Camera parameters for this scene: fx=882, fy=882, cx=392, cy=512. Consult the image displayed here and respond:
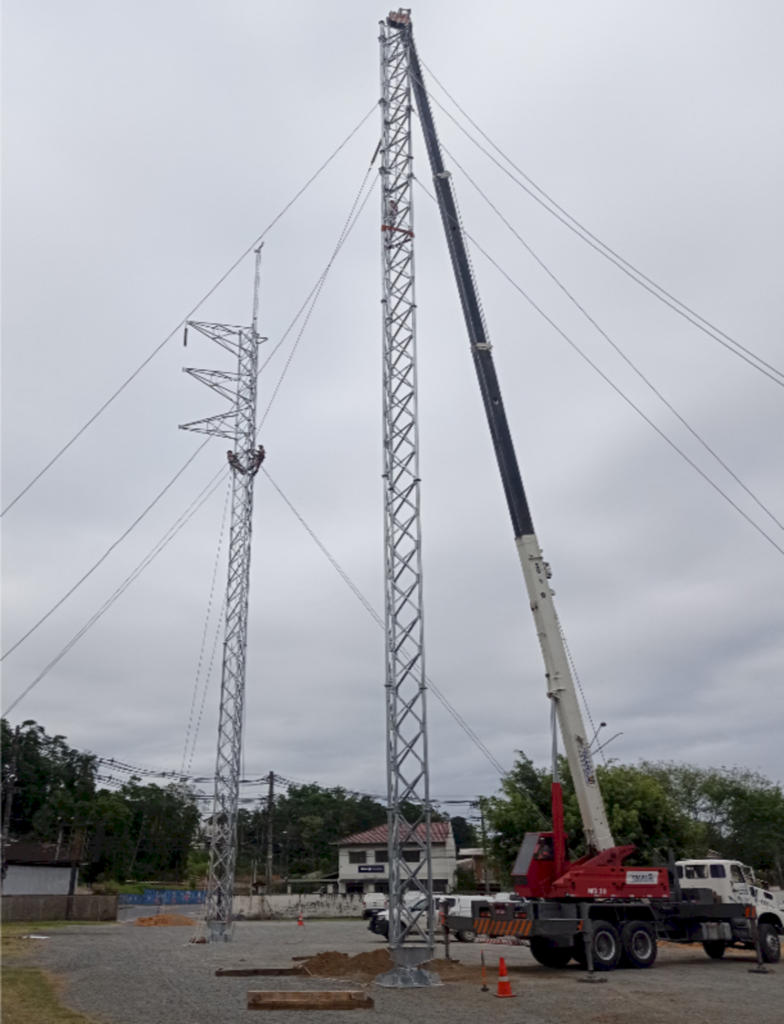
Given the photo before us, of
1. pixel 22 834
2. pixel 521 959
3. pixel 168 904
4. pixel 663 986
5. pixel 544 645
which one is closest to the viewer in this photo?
pixel 663 986

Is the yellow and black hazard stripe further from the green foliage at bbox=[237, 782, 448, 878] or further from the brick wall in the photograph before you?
the green foliage at bbox=[237, 782, 448, 878]

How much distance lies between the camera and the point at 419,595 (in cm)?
1955

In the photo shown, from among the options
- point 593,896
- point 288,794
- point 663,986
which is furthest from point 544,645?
point 288,794

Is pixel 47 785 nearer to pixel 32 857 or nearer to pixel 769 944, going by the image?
pixel 32 857

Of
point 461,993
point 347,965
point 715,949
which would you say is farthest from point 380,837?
point 461,993

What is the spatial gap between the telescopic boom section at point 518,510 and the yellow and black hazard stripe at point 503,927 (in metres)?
2.74

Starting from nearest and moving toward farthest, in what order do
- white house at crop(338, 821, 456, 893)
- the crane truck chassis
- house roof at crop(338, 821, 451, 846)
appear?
the crane truck chassis, white house at crop(338, 821, 456, 893), house roof at crop(338, 821, 451, 846)

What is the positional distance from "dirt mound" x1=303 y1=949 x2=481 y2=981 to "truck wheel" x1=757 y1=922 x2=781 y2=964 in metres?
7.46

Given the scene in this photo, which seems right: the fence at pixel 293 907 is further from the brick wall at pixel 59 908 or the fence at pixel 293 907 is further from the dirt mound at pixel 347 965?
the dirt mound at pixel 347 965

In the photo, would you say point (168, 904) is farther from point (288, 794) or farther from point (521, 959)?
point (521, 959)

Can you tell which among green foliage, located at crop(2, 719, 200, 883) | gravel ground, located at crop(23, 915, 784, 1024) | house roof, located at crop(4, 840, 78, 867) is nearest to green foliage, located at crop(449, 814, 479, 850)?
green foliage, located at crop(2, 719, 200, 883)

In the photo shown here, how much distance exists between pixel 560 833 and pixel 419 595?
Answer: 650cm

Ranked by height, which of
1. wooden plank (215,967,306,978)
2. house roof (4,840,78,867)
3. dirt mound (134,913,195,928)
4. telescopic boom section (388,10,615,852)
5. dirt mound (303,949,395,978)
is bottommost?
dirt mound (134,913,195,928)

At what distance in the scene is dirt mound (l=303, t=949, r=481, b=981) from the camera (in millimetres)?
18906
